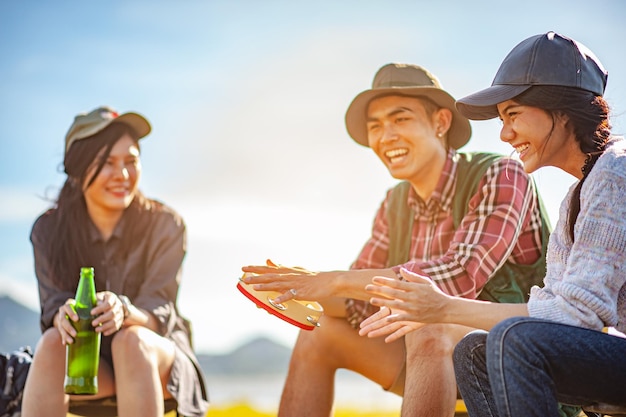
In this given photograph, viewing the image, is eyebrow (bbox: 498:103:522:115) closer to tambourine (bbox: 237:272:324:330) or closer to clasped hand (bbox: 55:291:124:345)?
tambourine (bbox: 237:272:324:330)

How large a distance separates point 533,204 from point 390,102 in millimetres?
855

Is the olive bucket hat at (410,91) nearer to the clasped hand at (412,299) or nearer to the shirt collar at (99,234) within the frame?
the shirt collar at (99,234)

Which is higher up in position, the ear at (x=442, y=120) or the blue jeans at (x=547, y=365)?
the ear at (x=442, y=120)

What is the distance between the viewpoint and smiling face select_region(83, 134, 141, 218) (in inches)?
184

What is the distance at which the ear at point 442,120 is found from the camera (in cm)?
429

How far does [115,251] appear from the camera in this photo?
4.74 m

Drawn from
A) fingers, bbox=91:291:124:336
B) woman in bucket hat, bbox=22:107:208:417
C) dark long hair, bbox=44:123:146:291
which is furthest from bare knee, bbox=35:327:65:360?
dark long hair, bbox=44:123:146:291

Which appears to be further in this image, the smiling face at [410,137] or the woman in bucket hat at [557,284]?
the smiling face at [410,137]

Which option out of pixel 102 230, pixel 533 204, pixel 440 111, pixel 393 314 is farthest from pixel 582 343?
pixel 102 230

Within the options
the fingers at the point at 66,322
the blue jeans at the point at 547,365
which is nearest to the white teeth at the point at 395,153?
the fingers at the point at 66,322

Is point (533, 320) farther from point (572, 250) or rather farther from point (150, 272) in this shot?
point (150, 272)

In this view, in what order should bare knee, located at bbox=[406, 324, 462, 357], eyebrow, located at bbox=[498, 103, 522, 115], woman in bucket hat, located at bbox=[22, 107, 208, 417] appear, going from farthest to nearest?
woman in bucket hat, located at bbox=[22, 107, 208, 417] → bare knee, located at bbox=[406, 324, 462, 357] → eyebrow, located at bbox=[498, 103, 522, 115]

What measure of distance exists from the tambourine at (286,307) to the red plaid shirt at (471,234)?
0.40m

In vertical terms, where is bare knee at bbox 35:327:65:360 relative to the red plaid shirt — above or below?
below
